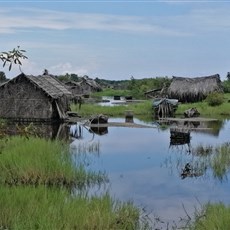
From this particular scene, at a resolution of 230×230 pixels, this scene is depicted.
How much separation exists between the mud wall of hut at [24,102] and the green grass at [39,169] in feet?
67.1

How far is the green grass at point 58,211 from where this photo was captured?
8.25 m

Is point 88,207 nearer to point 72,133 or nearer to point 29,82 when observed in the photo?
point 72,133

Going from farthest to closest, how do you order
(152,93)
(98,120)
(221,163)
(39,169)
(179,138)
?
1. (152,93)
2. (98,120)
3. (179,138)
4. (221,163)
5. (39,169)

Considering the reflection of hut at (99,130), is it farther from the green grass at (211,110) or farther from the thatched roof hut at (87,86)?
the thatched roof hut at (87,86)

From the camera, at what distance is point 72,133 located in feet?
98.0

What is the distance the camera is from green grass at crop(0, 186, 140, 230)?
325 inches

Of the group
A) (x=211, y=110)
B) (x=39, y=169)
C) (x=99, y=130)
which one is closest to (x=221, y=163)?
(x=39, y=169)

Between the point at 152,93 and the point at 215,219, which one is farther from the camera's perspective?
the point at 152,93

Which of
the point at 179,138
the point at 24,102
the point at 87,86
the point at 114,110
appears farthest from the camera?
the point at 87,86

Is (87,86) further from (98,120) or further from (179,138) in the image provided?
(179,138)

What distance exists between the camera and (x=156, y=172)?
59.1 feet

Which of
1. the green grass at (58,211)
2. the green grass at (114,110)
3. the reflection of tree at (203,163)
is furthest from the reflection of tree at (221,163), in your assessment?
the green grass at (114,110)

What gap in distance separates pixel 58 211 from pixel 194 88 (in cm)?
4701

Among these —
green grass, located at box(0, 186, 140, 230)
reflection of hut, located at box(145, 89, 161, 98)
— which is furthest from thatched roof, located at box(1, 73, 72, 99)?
reflection of hut, located at box(145, 89, 161, 98)
